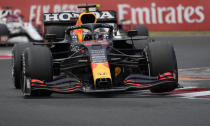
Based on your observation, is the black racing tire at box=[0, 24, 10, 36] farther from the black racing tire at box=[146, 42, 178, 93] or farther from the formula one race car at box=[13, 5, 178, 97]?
the black racing tire at box=[146, 42, 178, 93]

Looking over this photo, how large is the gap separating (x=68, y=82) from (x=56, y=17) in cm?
525

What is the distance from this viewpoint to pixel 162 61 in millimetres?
9312

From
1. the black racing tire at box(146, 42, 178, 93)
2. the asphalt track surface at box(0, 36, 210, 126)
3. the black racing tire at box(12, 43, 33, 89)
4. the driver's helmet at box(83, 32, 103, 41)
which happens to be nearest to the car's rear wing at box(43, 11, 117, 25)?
the black racing tire at box(12, 43, 33, 89)

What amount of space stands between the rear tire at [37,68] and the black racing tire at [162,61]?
1622 mm

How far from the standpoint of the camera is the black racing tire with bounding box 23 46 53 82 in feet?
29.9

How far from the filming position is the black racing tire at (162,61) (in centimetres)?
927

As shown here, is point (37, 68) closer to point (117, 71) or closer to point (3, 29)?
point (117, 71)

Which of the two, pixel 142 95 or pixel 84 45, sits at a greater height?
pixel 84 45

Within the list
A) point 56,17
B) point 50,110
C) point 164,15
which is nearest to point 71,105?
point 50,110

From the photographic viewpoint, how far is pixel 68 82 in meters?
9.12

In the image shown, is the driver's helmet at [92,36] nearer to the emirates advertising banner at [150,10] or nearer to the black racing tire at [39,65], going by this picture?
the black racing tire at [39,65]

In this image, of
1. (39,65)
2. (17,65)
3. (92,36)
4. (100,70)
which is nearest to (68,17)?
(17,65)

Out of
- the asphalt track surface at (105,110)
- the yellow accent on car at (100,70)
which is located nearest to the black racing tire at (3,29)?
the asphalt track surface at (105,110)

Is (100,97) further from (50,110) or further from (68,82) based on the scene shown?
(50,110)
